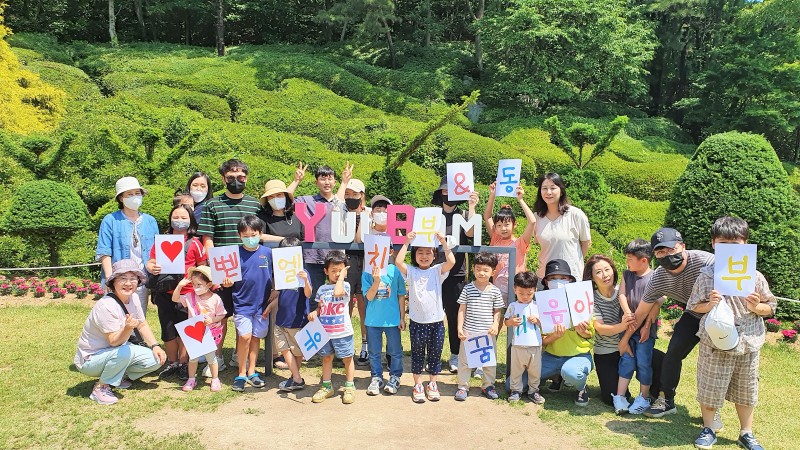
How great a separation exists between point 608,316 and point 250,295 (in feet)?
10.4

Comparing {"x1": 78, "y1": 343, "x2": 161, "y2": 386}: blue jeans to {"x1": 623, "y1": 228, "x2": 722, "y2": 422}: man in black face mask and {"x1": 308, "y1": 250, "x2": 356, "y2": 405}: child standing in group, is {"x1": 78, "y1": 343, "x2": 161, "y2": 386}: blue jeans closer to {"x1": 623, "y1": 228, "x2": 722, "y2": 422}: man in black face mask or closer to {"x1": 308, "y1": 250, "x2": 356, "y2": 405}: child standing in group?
{"x1": 308, "y1": 250, "x2": 356, "y2": 405}: child standing in group

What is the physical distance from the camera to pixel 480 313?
4.88 meters

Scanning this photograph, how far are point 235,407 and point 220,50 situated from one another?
828 inches

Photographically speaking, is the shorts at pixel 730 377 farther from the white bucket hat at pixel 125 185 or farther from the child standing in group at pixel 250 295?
the white bucket hat at pixel 125 185

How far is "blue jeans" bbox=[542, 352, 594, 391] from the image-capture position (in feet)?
15.6

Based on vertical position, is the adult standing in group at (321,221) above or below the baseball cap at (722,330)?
above

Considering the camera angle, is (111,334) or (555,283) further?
(555,283)

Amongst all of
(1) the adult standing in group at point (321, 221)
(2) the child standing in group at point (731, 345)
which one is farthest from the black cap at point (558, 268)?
(1) the adult standing in group at point (321, 221)

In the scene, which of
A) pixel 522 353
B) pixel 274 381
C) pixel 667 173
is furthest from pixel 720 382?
pixel 667 173

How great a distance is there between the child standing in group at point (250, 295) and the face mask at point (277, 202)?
0.23 m

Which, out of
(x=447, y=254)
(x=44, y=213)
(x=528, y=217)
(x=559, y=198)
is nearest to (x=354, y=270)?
(x=447, y=254)

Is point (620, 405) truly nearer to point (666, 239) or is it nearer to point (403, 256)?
point (666, 239)

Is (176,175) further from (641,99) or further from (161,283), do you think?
(641,99)

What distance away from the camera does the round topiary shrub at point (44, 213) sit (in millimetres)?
7828
